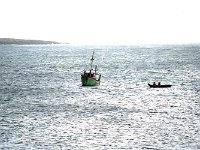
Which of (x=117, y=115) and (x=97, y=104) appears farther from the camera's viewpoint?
(x=97, y=104)

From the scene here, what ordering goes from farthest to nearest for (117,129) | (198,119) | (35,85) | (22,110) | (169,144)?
(35,85), (22,110), (198,119), (117,129), (169,144)

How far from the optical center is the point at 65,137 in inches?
1876

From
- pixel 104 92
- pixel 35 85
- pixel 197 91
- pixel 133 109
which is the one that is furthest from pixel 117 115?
pixel 35 85

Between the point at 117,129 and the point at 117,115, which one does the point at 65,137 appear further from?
→ the point at 117,115

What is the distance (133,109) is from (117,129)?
14861 millimetres

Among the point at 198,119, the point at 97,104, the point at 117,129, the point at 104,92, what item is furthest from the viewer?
the point at 104,92

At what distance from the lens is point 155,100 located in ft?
249

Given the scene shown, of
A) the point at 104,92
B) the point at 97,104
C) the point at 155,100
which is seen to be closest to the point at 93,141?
the point at 97,104

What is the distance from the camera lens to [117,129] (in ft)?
169

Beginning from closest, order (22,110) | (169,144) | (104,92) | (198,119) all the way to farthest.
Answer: (169,144) < (198,119) < (22,110) < (104,92)


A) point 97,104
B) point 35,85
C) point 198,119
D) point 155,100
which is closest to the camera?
point 198,119

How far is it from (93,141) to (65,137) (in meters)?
3.57

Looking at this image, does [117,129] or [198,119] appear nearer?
[117,129]

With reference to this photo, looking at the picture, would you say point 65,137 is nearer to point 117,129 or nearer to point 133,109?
point 117,129
